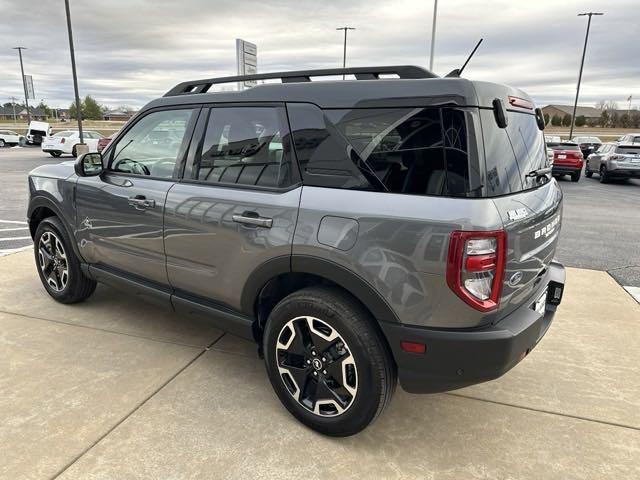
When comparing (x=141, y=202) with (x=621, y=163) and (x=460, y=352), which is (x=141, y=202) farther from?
(x=621, y=163)

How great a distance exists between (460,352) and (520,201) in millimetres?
766

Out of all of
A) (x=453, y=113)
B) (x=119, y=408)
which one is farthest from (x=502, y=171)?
(x=119, y=408)

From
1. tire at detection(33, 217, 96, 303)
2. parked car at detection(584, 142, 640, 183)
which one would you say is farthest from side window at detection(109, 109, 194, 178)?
parked car at detection(584, 142, 640, 183)

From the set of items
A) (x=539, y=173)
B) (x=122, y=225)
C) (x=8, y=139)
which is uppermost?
(x=539, y=173)

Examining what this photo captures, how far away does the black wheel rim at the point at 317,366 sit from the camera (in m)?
2.43

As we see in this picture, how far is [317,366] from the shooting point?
8.34 feet

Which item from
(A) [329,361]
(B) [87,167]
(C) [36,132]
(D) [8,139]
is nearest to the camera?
(A) [329,361]

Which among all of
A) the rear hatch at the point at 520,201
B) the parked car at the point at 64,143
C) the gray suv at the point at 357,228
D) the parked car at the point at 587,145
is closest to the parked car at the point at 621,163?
the parked car at the point at 587,145

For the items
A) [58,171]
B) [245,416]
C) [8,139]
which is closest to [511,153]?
[245,416]

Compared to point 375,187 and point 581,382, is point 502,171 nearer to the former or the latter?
point 375,187

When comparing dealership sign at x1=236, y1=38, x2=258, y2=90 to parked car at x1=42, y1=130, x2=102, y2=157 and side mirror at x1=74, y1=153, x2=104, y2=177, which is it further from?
parked car at x1=42, y1=130, x2=102, y2=157

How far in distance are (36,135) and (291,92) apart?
4047 cm

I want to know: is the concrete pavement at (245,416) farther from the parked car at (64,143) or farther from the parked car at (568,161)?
the parked car at (64,143)

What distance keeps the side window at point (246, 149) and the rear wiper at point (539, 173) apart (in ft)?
4.09
